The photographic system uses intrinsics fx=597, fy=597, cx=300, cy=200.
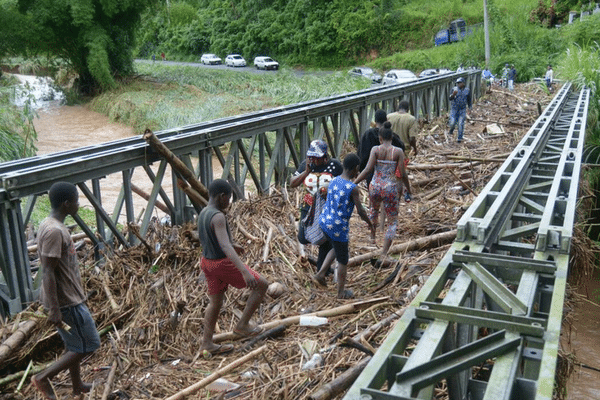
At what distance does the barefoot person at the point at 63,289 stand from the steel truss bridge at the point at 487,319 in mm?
2410

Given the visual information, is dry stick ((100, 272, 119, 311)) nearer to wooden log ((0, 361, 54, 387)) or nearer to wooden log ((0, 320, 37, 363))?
wooden log ((0, 320, 37, 363))

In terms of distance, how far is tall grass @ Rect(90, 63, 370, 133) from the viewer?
2800 cm

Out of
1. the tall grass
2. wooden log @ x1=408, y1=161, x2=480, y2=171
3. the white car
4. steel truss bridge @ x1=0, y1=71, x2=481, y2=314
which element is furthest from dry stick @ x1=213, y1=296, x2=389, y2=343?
the white car

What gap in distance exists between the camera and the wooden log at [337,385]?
4.07 meters

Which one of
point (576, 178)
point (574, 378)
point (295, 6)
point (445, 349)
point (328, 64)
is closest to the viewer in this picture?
point (445, 349)

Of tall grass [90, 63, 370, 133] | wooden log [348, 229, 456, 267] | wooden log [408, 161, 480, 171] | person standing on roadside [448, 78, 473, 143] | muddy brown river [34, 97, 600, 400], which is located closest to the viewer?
wooden log [348, 229, 456, 267]

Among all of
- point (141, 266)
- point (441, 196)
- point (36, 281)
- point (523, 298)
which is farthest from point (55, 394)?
point (441, 196)

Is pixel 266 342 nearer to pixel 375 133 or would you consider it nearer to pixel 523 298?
pixel 523 298

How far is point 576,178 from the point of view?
21.9ft

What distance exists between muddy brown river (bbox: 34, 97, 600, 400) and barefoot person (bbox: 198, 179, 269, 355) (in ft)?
9.29

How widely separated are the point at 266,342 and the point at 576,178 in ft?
12.9

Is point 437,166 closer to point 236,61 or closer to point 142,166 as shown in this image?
point 142,166

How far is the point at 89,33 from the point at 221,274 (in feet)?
117

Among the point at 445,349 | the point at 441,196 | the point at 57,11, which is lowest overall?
the point at 441,196
